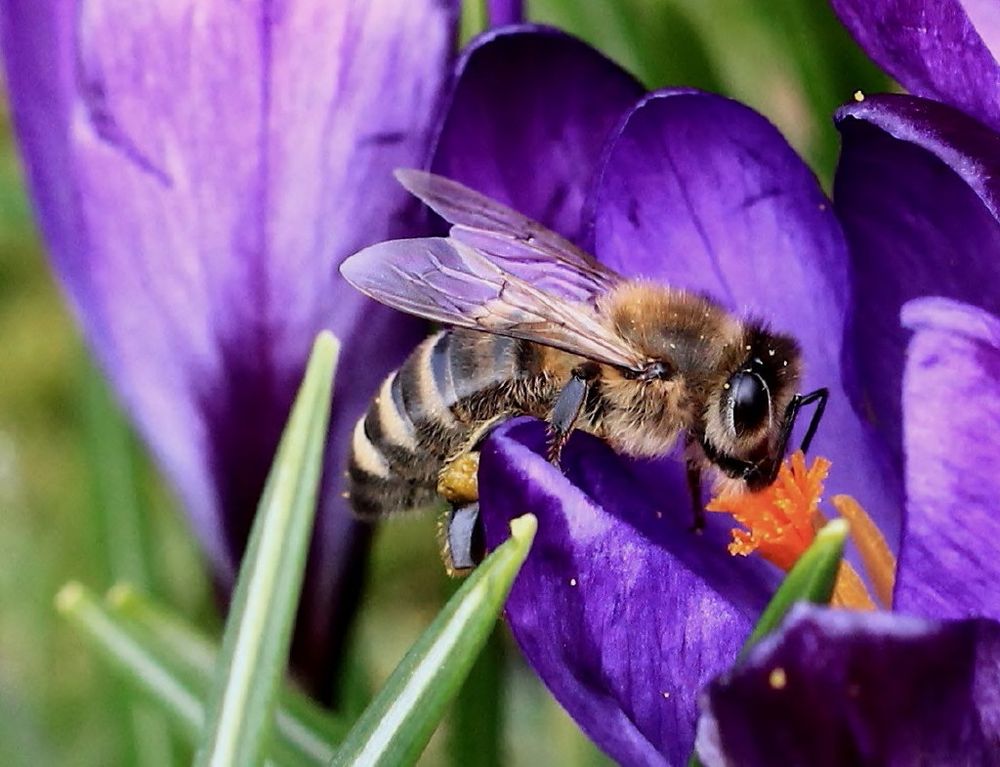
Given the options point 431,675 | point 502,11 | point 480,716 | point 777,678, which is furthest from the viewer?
point 480,716

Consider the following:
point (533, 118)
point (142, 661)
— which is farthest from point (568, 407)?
point (142, 661)

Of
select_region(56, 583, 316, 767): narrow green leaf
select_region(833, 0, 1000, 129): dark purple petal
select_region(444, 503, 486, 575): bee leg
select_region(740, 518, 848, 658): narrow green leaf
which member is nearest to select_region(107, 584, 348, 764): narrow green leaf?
select_region(56, 583, 316, 767): narrow green leaf

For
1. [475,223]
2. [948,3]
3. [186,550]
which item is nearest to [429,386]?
[475,223]

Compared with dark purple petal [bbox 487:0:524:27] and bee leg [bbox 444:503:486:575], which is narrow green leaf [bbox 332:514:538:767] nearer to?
bee leg [bbox 444:503:486:575]

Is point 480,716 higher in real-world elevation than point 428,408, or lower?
lower

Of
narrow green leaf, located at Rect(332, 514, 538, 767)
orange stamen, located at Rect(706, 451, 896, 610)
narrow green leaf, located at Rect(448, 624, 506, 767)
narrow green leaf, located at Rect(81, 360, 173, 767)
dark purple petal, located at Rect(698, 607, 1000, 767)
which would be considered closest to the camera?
dark purple petal, located at Rect(698, 607, 1000, 767)

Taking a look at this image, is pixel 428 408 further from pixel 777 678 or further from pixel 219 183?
pixel 777 678
